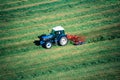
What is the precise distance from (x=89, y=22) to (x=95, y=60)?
21.7 feet

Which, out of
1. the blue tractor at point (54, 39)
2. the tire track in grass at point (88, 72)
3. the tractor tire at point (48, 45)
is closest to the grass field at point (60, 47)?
the tire track in grass at point (88, 72)

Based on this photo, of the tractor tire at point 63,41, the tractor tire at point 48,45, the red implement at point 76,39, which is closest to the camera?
the tractor tire at point 48,45

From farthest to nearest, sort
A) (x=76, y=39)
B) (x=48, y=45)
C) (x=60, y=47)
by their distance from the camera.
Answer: (x=76, y=39)
(x=60, y=47)
(x=48, y=45)

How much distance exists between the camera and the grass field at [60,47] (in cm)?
1767

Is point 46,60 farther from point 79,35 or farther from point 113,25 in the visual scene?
point 113,25

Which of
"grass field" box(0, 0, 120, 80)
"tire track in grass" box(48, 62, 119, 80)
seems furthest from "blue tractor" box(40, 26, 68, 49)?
"tire track in grass" box(48, 62, 119, 80)

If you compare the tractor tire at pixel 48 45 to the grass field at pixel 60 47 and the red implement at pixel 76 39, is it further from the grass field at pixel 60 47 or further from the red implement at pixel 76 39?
the red implement at pixel 76 39

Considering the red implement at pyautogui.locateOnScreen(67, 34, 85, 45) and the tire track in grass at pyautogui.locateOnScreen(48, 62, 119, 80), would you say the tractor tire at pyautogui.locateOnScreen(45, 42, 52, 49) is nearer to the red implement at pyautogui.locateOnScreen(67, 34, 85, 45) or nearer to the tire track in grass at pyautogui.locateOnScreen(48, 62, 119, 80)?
the red implement at pyautogui.locateOnScreen(67, 34, 85, 45)

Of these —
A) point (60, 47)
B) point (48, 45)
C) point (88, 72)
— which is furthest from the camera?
point (60, 47)

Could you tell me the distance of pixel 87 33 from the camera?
884 inches

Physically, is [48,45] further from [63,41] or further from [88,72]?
[88,72]

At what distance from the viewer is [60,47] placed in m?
20.8

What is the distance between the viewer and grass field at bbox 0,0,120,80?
1767cm

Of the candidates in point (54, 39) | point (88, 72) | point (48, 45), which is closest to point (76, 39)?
point (54, 39)
